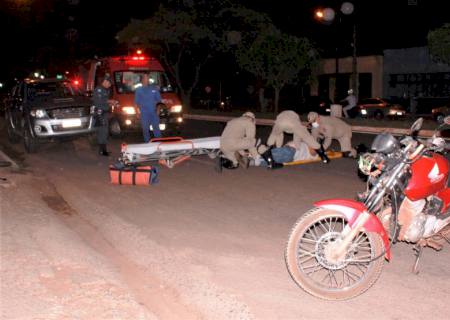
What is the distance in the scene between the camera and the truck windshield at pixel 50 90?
625 inches

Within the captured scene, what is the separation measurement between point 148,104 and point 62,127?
6.95ft

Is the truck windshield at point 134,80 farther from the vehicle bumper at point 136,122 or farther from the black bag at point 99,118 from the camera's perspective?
the black bag at point 99,118

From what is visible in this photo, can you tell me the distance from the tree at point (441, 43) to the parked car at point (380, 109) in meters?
7.52

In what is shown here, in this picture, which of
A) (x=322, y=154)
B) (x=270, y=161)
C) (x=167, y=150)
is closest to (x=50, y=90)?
(x=167, y=150)

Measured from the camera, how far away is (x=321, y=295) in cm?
485

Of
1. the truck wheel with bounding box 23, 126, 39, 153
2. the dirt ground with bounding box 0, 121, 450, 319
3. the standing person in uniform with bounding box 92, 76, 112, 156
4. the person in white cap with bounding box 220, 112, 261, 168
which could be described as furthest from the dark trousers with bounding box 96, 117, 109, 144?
the person in white cap with bounding box 220, 112, 261, 168

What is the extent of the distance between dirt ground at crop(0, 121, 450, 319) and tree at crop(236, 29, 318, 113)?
19.6 meters

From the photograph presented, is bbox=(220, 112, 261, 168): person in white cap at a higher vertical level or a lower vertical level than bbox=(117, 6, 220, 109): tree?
lower

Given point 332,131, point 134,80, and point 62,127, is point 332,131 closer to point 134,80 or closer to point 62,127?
point 62,127

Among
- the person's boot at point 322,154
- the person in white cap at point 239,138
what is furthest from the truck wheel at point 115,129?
the person's boot at point 322,154

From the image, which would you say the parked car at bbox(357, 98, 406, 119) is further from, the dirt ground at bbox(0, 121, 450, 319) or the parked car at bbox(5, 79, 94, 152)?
the dirt ground at bbox(0, 121, 450, 319)

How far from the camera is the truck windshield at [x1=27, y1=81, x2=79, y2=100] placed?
15.9 meters

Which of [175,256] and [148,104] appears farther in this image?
[148,104]

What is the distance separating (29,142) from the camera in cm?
1472
